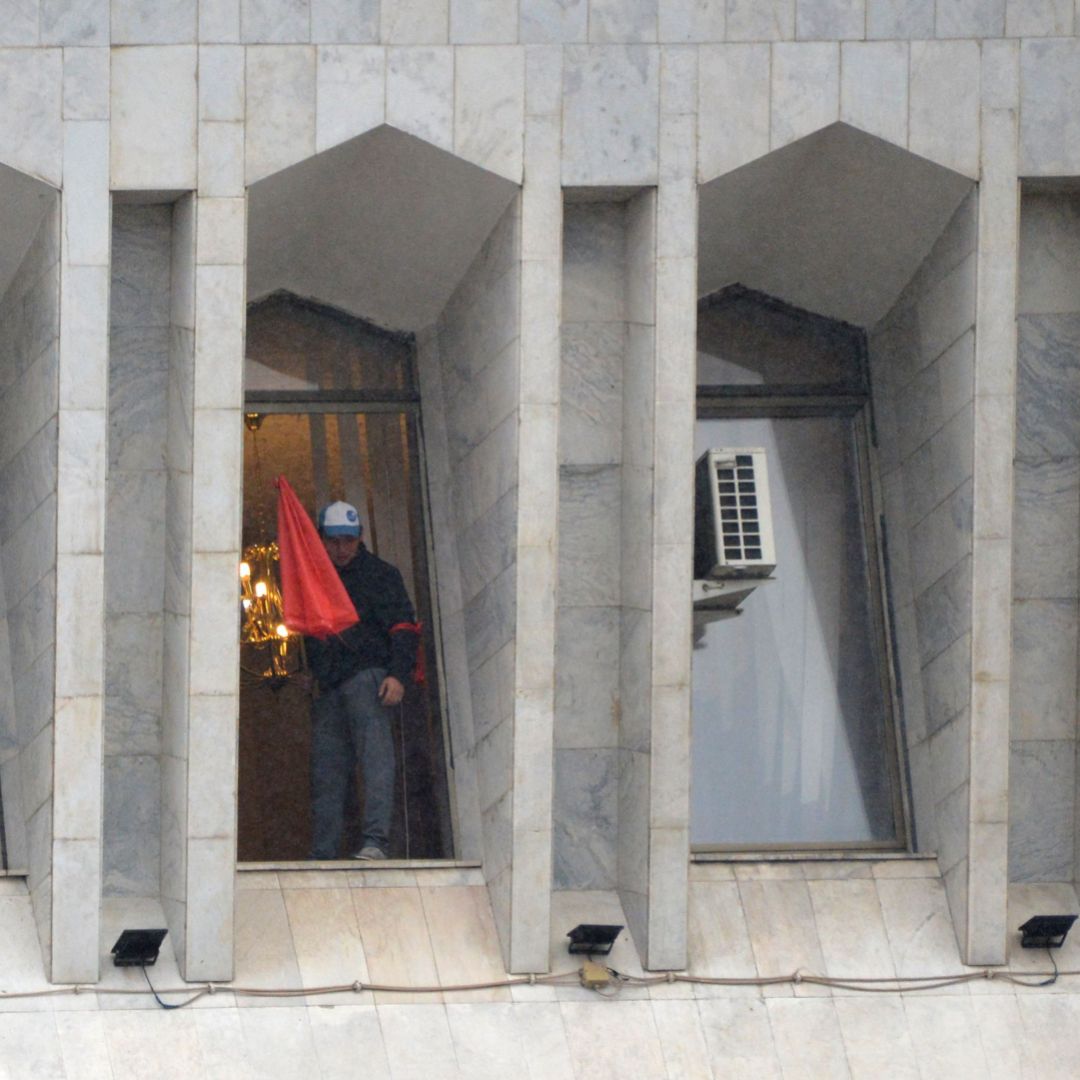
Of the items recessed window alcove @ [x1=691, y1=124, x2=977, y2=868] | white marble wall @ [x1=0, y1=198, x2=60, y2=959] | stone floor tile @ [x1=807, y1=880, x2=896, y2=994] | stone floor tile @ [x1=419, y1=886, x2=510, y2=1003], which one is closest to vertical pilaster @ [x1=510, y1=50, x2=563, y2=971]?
stone floor tile @ [x1=419, y1=886, x2=510, y2=1003]

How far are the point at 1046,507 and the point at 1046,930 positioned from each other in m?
2.81

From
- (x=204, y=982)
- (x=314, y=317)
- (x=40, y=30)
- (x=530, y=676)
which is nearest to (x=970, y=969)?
(x=530, y=676)

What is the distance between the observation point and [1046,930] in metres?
18.4

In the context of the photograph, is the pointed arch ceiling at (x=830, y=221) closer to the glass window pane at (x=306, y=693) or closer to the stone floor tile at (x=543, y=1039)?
the glass window pane at (x=306, y=693)

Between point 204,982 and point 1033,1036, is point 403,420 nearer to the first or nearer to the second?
point 204,982

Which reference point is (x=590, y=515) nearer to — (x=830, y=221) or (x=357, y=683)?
(x=357, y=683)

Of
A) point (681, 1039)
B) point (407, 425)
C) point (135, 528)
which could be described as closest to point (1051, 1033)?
point (681, 1039)

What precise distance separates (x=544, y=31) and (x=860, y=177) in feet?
7.82

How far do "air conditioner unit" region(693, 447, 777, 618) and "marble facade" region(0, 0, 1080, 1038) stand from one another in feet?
2.55

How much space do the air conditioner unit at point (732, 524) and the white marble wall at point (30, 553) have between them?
14.4ft

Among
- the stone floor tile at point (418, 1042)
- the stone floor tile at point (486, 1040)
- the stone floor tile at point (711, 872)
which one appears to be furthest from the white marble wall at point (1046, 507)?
the stone floor tile at point (418, 1042)

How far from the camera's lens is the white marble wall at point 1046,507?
61.5 ft

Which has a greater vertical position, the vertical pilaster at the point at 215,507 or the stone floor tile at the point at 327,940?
the vertical pilaster at the point at 215,507

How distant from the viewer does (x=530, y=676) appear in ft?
58.5
